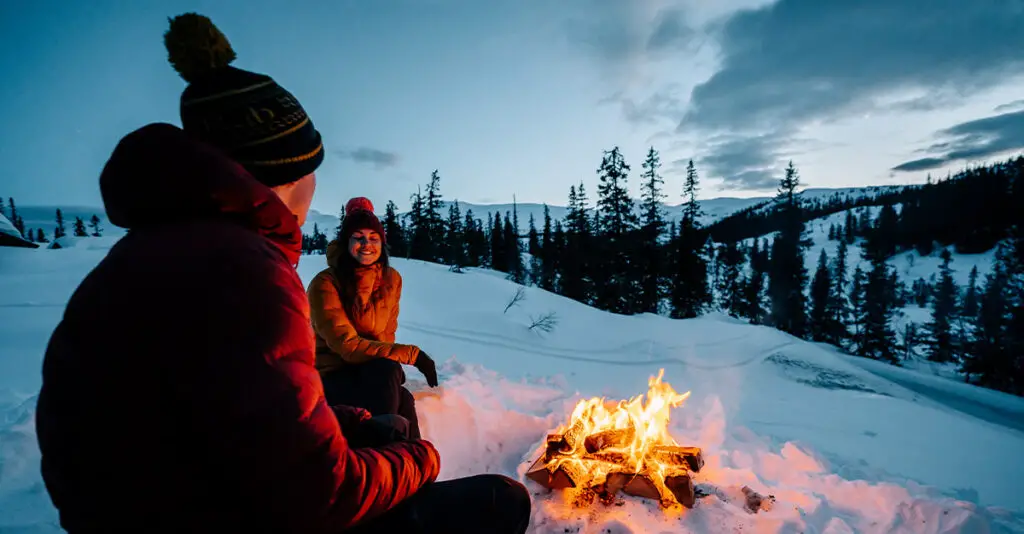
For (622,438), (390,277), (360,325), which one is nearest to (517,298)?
(390,277)

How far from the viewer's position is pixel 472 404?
16.0ft

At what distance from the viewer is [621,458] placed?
3.43 m

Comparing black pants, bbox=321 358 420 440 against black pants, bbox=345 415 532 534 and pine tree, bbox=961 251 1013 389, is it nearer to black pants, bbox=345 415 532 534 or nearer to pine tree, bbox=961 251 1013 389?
black pants, bbox=345 415 532 534

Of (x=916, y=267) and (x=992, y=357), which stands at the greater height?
(x=916, y=267)

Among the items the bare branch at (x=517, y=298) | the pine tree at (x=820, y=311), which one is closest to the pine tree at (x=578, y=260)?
the bare branch at (x=517, y=298)

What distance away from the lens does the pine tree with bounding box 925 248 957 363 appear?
48.2m

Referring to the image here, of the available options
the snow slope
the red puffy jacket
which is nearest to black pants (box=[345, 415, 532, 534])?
the red puffy jacket

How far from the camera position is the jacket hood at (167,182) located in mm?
1120

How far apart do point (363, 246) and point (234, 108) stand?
2412 millimetres

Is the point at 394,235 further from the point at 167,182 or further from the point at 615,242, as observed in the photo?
the point at 167,182

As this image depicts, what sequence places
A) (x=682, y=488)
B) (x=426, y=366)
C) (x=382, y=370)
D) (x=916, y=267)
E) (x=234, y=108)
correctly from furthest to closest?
(x=916, y=267), (x=426, y=366), (x=382, y=370), (x=682, y=488), (x=234, y=108)

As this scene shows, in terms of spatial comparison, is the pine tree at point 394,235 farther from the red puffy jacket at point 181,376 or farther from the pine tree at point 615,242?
the red puffy jacket at point 181,376

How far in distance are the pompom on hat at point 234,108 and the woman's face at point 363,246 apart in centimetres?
221

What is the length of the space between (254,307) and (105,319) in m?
0.30
